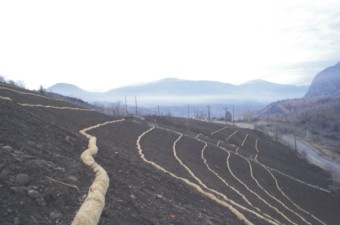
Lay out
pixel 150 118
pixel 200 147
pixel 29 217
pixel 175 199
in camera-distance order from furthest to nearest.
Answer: pixel 150 118 → pixel 200 147 → pixel 175 199 → pixel 29 217

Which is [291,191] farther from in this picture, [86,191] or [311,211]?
[86,191]

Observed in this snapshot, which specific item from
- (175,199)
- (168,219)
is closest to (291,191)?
(175,199)

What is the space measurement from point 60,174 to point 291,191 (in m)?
30.6

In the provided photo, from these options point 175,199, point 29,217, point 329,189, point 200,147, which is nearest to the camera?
point 29,217

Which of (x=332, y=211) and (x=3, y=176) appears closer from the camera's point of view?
(x=3, y=176)

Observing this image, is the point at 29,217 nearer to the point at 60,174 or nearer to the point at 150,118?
the point at 60,174

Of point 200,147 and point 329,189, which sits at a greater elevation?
point 200,147

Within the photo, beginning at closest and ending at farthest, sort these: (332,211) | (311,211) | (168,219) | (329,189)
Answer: (168,219), (311,211), (332,211), (329,189)

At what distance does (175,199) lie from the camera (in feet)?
42.9

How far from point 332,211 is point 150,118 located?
42277 millimetres

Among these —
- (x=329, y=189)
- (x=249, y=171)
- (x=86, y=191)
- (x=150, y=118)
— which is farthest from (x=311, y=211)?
(x=150, y=118)

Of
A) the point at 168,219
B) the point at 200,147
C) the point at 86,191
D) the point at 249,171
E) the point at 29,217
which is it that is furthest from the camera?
the point at 200,147

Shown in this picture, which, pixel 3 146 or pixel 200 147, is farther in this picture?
pixel 200 147

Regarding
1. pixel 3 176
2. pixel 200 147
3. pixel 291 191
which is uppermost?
pixel 3 176
